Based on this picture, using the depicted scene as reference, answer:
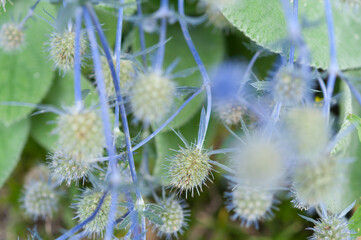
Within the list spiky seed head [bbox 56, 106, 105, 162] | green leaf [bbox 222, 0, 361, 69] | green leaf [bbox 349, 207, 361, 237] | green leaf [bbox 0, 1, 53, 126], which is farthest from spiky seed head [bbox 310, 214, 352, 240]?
green leaf [bbox 0, 1, 53, 126]

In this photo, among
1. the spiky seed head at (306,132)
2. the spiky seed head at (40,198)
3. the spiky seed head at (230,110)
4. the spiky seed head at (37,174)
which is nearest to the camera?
the spiky seed head at (306,132)

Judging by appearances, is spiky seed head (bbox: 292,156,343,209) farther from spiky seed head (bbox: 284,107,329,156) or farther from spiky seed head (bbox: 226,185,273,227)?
spiky seed head (bbox: 226,185,273,227)

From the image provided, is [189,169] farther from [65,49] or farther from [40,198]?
[40,198]

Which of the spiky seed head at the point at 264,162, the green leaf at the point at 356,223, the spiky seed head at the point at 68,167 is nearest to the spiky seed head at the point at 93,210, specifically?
the spiky seed head at the point at 68,167

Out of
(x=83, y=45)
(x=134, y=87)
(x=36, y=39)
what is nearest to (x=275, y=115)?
(x=134, y=87)

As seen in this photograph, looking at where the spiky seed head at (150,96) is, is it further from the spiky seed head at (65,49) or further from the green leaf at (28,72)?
the green leaf at (28,72)

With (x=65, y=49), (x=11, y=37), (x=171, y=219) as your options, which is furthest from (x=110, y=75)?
(x=171, y=219)
